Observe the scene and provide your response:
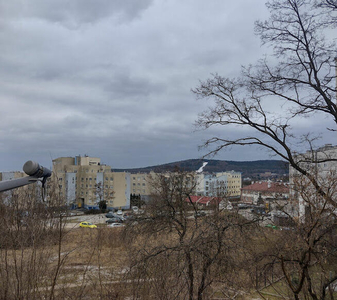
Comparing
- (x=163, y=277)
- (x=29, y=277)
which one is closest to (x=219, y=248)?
A: (x=163, y=277)

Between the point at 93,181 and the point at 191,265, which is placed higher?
the point at 191,265

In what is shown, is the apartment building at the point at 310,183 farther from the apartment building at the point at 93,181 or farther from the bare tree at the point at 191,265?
the apartment building at the point at 93,181

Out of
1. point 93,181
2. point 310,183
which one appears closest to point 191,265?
point 310,183

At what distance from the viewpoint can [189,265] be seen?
4.59m

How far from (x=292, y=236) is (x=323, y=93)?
99.8 inches

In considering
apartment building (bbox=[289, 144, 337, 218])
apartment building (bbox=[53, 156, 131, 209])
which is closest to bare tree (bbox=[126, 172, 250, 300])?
apartment building (bbox=[289, 144, 337, 218])

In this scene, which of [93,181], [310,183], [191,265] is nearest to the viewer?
[310,183]

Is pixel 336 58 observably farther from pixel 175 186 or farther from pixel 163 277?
pixel 175 186

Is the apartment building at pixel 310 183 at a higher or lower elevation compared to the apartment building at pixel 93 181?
higher

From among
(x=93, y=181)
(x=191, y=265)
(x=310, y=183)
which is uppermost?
(x=310, y=183)

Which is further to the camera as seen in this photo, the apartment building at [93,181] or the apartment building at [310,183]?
the apartment building at [93,181]

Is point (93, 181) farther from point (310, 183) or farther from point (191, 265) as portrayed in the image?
point (310, 183)

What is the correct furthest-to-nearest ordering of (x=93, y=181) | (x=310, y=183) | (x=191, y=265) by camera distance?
1. (x=93, y=181)
2. (x=191, y=265)
3. (x=310, y=183)

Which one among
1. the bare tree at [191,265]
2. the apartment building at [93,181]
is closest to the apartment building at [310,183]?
the bare tree at [191,265]
